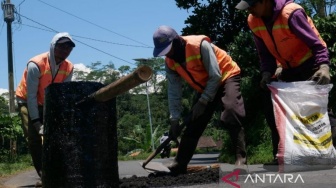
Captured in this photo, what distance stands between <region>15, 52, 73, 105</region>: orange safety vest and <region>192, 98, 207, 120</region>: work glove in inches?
65.9

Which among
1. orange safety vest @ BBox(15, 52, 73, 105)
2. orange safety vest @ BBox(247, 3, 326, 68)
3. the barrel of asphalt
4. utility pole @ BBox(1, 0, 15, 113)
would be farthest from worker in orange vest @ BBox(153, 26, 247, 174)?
utility pole @ BBox(1, 0, 15, 113)

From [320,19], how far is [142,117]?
192ft

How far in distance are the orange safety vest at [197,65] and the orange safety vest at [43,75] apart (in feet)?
4.42

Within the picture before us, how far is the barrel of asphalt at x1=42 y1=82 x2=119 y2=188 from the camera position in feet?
9.25

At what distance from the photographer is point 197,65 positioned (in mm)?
4770

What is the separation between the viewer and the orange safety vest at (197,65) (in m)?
4.67

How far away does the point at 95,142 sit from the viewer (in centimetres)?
283

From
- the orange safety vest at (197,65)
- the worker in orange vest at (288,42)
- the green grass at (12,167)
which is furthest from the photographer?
the green grass at (12,167)

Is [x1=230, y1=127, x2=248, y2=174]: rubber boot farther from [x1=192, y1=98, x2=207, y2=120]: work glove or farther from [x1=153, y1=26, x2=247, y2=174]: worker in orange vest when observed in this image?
[x1=192, y1=98, x2=207, y2=120]: work glove

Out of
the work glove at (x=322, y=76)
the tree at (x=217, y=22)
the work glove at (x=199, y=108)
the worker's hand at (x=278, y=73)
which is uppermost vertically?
the tree at (x=217, y=22)

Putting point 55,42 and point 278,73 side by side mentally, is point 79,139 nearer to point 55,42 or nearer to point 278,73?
point 278,73

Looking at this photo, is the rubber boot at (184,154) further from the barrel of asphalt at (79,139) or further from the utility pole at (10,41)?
the utility pole at (10,41)

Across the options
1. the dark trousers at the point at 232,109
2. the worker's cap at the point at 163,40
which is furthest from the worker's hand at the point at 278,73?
the worker's cap at the point at 163,40

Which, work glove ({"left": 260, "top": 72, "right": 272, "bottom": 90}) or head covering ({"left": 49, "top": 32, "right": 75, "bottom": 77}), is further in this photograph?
head covering ({"left": 49, "top": 32, "right": 75, "bottom": 77})
